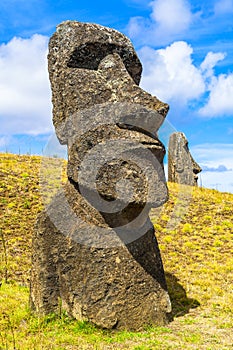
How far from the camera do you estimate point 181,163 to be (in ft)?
63.3

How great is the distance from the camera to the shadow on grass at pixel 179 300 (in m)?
7.47

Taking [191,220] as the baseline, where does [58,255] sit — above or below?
below

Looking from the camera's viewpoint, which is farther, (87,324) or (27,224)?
(27,224)

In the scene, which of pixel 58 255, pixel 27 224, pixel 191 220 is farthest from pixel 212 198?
pixel 58 255

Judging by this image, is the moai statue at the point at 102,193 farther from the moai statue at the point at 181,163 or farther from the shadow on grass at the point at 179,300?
the moai statue at the point at 181,163

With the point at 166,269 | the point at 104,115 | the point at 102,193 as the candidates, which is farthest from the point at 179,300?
the point at 104,115

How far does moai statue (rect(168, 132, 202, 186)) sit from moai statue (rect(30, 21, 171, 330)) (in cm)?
1254

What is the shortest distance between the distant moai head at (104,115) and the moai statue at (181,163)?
12.6 metres

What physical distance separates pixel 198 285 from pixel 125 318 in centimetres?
301

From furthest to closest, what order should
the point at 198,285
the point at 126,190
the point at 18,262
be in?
the point at 18,262
the point at 198,285
the point at 126,190

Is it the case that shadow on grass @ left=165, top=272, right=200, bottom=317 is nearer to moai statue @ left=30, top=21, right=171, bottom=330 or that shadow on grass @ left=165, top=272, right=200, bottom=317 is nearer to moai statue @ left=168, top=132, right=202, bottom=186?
moai statue @ left=30, top=21, right=171, bottom=330

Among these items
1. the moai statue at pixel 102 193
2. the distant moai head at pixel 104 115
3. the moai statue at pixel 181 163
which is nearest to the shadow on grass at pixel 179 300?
the moai statue at pixel 102 193

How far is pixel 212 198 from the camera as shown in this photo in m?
15.0

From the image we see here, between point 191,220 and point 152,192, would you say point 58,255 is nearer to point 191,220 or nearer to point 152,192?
point 152,192
